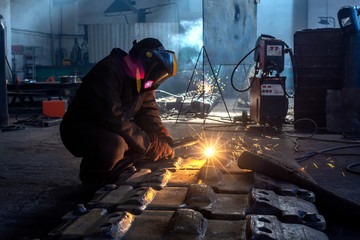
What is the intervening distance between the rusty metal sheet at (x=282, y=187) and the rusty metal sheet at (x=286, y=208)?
8cm

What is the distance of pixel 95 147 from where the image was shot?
2.64 meters

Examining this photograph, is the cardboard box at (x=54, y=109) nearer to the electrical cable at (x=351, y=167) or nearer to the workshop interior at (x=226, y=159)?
the workshop interior at (x=226, y=159)

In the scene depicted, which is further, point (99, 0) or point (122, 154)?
point (99, 0)

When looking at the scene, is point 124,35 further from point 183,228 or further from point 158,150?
point 183,228

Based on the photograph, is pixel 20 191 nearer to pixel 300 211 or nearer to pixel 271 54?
pixel 300 211

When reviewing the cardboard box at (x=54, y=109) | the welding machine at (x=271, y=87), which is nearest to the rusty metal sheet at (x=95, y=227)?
the welding machine at (x=271, y=87)

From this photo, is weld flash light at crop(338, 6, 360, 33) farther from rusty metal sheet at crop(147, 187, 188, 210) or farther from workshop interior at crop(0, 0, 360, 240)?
rusty metal sheet at crop(147, 187, 188, 210)

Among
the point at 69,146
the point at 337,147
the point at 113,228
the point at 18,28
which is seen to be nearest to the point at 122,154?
the point at 69,146

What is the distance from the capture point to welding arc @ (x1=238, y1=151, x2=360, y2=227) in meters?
2.02

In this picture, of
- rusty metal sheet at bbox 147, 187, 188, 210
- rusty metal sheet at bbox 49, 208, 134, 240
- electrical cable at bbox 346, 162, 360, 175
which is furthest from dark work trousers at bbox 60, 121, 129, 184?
electrical cable at bbox 346, 162, 360, 175

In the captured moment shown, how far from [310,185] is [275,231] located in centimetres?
79

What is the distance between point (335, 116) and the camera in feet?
19.8

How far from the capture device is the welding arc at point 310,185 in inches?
79.4

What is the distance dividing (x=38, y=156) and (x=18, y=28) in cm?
1487
